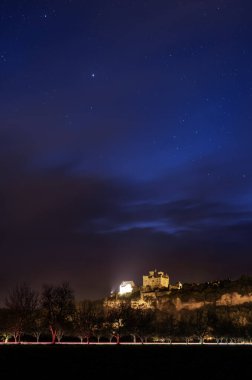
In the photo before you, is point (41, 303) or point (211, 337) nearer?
point (41, 303)

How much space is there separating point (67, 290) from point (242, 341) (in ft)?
210

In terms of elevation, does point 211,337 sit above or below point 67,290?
below
